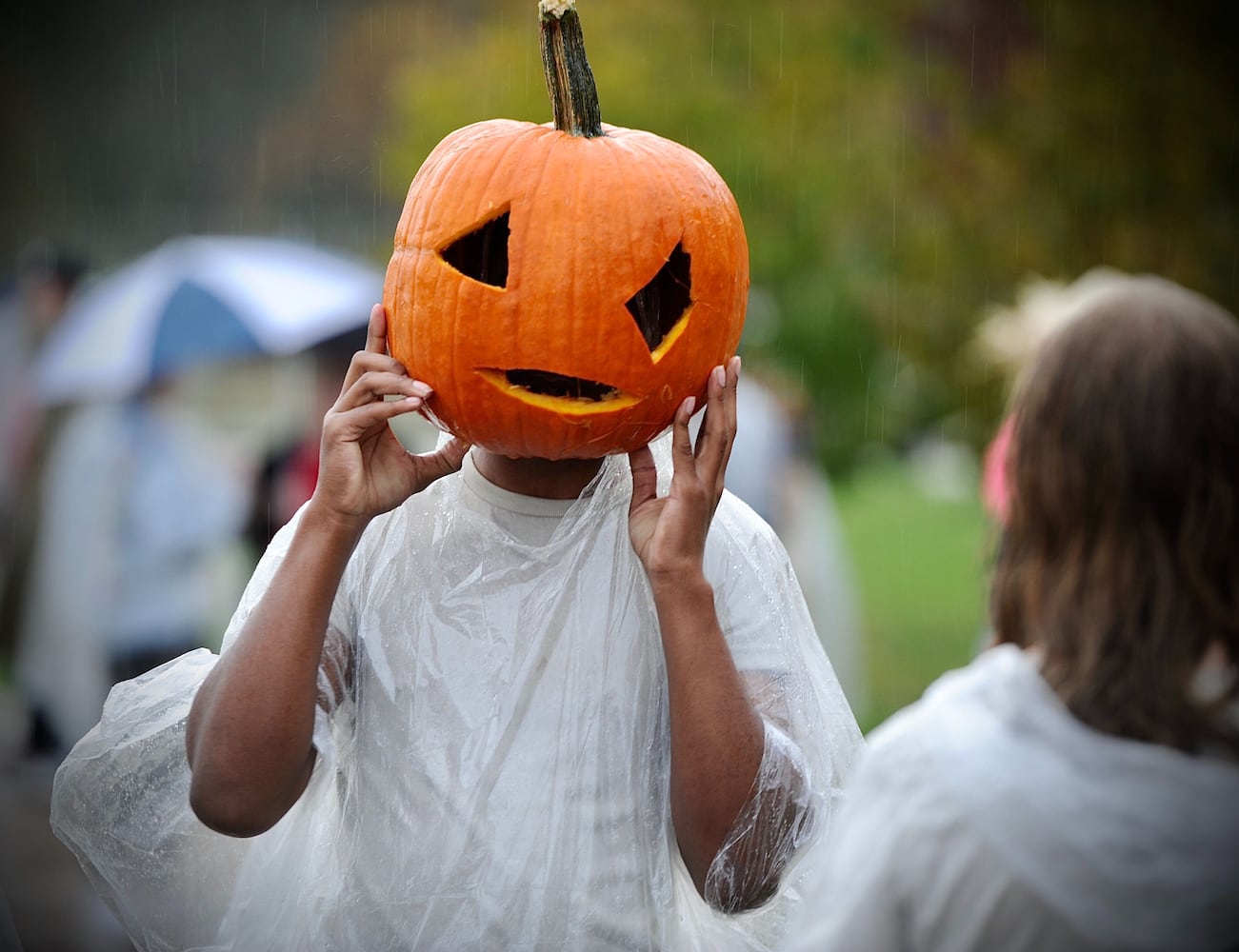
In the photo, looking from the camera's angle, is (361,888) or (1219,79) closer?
(361,888)

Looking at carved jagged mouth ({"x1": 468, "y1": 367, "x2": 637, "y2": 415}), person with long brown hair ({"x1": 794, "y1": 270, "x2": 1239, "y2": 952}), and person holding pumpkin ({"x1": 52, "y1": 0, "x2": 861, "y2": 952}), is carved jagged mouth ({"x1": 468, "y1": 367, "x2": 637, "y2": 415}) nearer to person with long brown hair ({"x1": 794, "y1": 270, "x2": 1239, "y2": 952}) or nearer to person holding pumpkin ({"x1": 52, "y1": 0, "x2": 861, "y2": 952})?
person holding pumpkin ({"x1": 52, "y1": 0, "x2": 861, "y2": 952})

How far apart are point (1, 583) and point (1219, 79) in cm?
782

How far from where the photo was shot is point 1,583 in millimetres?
7492

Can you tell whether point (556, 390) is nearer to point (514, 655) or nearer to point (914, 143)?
point (514, 655)

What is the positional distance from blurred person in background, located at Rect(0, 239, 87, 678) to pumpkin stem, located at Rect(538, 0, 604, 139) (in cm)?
576

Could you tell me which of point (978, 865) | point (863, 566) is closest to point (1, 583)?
Result: point (978, 865)

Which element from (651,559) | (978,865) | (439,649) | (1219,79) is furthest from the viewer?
(1219,79)

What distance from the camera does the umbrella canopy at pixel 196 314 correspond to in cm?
607

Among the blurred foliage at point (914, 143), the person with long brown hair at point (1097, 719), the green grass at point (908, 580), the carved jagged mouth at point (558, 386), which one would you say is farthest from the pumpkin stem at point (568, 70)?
the blurred foliage at point (914, 143)

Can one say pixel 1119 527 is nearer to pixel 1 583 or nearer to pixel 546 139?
pixel 546 139

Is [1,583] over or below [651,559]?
below

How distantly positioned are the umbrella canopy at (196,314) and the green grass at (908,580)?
3473 millimetres

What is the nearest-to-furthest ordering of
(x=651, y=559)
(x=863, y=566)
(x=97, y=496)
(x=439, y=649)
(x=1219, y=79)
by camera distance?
(x=651, y=559)
(x=439, y=649)
(x=97, y=496)
(x=1219, y=79)
(x=863, y=566)

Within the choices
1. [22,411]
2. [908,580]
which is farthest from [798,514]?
[908,580]
